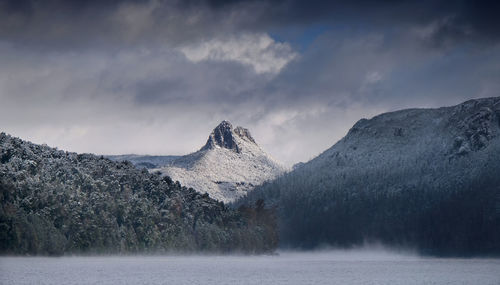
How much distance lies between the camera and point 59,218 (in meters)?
199

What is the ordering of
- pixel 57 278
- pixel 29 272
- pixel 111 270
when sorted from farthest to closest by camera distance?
pixel 111 270 → pixel 29 272 → pixel 57 278

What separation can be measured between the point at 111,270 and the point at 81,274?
1628 centimetres

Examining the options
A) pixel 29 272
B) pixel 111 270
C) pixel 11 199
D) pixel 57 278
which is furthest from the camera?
pixel 11 199

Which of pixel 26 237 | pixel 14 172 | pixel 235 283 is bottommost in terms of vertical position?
pixel 235 283

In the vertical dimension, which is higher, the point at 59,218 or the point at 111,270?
the point at 59,218

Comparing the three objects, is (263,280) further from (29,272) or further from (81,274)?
(29,272)

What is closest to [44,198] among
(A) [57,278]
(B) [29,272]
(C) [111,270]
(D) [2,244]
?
(D) [2,244]

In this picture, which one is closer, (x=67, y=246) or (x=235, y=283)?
(x=235, y=283)

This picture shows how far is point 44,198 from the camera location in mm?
197625

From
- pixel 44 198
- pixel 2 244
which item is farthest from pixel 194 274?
pixel 44 198

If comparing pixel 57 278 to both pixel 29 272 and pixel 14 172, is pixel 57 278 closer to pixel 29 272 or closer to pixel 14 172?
pixel 29 272

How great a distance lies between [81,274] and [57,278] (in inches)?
527

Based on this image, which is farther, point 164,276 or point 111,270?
point 111,270

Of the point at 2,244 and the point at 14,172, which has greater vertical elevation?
the point at 14,172
